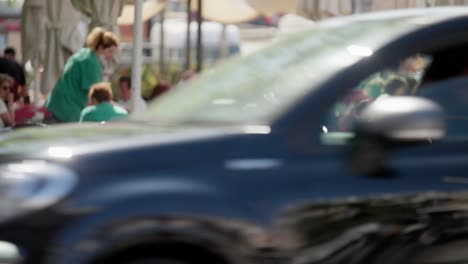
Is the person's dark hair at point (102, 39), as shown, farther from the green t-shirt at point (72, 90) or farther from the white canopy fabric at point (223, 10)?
the white canopy fabric at point (223, 10)

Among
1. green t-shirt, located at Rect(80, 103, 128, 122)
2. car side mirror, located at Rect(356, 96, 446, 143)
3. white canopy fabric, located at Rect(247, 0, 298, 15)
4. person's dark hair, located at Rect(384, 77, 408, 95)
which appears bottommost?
green t-shirt, located at Rect(80, 103, 128, 122)

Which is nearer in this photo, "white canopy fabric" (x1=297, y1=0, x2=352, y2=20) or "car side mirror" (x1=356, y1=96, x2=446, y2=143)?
"car side mirror" (x1=356, y1=96, x2=446, y2=143)

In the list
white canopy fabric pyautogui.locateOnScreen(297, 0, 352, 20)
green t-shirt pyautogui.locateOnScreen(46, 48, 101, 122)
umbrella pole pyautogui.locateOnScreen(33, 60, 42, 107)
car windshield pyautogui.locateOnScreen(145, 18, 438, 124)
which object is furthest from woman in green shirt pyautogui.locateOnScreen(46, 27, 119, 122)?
white canopy fabric pyautogui.locateOnScreen(297, 0, 352, 20)

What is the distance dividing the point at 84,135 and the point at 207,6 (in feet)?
80.6

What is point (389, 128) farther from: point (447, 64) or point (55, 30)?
point (55, 30)

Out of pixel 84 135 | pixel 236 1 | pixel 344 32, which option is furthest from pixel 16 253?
pixel 236 1

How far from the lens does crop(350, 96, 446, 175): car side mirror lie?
4598mm

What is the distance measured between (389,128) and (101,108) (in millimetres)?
7298

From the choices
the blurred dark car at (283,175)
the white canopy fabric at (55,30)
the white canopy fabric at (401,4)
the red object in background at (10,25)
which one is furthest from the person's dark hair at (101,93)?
the red object in background at (10,25)

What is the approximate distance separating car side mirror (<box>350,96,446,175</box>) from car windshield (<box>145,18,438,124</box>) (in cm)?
25

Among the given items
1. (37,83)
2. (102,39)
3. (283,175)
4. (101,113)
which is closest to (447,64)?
(283,175)

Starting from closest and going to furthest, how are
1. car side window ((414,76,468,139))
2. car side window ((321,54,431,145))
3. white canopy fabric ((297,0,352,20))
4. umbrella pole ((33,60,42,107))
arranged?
car side window ((321,54,431,145)) → car side window ((414,76,468,139)) → umbrella pole ((33,60,42,107)) → white canopy fabric ((297,0,352,20))

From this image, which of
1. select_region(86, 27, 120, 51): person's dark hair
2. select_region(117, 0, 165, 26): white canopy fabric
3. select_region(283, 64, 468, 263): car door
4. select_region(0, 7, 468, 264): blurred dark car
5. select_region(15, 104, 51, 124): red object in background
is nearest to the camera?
select_region(0, 7, 468, 264): blurred dark car

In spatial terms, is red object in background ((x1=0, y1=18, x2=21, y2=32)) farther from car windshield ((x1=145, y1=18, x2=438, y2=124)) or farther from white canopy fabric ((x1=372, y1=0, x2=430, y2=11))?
car windshield ((x1=145, y1=18, x2=438, y2=124))
